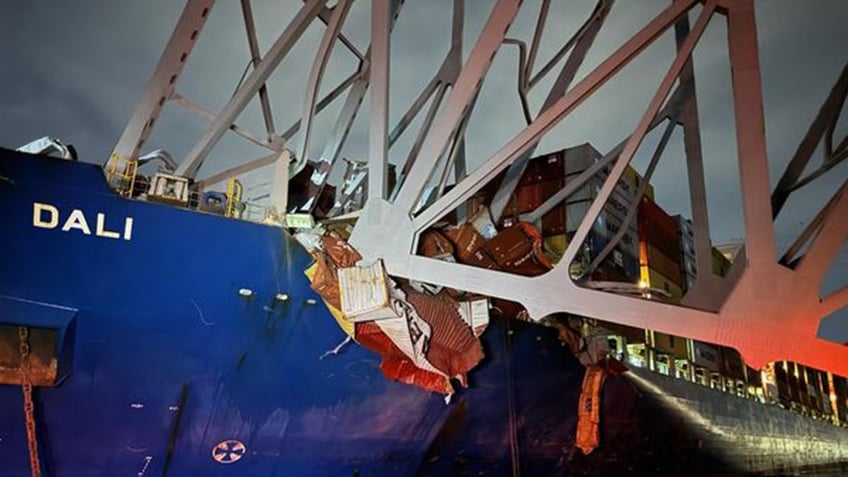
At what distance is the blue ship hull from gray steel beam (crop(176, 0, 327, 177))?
2.09 metres

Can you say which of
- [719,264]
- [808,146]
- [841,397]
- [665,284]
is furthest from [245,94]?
[841,397]

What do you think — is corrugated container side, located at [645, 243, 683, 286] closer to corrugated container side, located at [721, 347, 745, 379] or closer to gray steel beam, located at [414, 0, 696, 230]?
corrugated container side, located at [721, 347, 745, 379]

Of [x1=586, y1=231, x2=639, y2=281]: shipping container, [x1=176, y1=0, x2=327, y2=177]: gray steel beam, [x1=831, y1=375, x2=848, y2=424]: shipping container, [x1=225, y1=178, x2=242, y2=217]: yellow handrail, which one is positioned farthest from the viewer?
[x1=831, y1=375, x2=848, y2=424]: shipping container

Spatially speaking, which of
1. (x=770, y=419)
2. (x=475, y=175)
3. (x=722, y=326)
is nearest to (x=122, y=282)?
(x=475, y=175)

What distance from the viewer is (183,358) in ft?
26.7

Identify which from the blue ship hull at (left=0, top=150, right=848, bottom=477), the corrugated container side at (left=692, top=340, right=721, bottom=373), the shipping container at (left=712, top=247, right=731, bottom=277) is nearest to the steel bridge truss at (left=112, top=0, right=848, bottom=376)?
the blue ship hull at (left=0, top=150, right=848, bottom=477)

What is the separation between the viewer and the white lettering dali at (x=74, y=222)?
749cm

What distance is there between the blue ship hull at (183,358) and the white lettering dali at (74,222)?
0.17 feet

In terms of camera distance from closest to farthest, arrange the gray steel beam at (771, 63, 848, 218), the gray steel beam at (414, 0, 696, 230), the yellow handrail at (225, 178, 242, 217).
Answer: the gray steel beam at (414, 0, 696, 230), the yellow handrail at (225, 178, 242, 217), the gray steel beam at (771, 63, 848, 218)

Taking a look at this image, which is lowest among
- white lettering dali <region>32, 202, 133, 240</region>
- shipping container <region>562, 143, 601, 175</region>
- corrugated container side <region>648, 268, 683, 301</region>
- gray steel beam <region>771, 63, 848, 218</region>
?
white lettering dali <region>32, 202, 133, 240</region>

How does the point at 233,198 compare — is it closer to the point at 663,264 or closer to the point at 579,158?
the point at 579,158

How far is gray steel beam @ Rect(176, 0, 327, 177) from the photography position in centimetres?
1016

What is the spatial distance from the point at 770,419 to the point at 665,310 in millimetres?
25739

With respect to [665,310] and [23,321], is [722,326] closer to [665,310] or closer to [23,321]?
[665,310]
